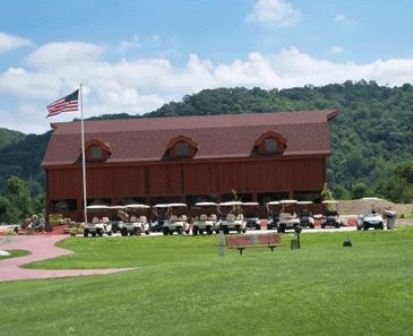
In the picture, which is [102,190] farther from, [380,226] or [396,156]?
[396,156]

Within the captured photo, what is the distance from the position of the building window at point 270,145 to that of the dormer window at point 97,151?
13.9 metres

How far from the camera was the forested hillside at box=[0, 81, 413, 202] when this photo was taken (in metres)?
119

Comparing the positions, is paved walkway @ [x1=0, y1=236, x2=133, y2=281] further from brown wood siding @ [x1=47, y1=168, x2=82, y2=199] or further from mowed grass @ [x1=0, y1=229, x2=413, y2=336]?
brown wood siding @ [x1=47, y1=168, x2=82, y2=199]

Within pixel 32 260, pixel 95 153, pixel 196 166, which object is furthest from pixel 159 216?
pixel 32 260

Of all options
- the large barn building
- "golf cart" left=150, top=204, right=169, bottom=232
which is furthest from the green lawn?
the large barn building

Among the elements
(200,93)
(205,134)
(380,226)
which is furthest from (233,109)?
(380,226)

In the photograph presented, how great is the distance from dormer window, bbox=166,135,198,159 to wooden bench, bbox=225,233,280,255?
39240mm

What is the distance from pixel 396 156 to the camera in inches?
4815

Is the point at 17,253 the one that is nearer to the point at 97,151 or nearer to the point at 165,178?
the point at 165,178

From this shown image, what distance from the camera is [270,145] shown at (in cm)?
6700

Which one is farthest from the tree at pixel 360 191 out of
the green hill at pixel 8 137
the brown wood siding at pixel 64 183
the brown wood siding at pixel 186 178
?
the green hill at pixel 8 137

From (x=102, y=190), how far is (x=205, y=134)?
35.0ft

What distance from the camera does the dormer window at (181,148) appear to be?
223 feet

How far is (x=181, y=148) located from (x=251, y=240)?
4072cm
